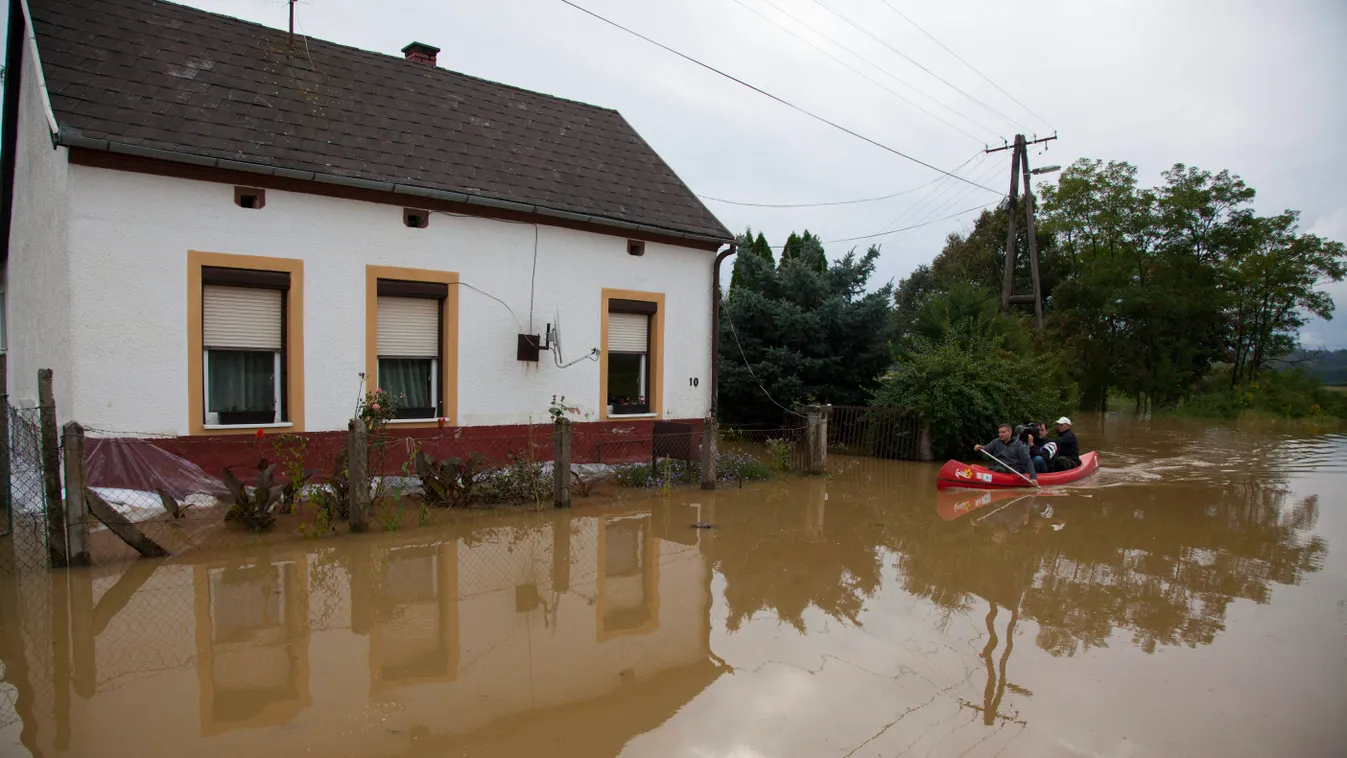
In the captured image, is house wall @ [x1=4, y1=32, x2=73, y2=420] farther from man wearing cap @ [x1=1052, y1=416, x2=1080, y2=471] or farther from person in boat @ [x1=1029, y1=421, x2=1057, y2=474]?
man wearing cap @ [x1=1052, y1=416, x2=1080, y2=471]

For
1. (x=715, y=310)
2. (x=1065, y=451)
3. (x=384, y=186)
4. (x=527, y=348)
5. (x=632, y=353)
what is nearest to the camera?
(x=384, y=186)

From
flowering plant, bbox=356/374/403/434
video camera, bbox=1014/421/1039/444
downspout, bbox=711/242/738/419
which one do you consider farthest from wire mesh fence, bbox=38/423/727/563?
video camera, bbox=1014/421/1039/444

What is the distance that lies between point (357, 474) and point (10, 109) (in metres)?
7.82

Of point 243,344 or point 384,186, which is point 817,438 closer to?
point 384,186

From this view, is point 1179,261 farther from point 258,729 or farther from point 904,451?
point 258,729

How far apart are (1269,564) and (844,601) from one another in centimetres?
543

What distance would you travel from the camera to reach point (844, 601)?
7469mm

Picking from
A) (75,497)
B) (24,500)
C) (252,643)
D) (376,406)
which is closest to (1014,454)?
(376,406)

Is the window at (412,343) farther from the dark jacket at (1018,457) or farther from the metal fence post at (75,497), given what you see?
the dark jacket at (1018,457)

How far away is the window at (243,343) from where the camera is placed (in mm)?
9914

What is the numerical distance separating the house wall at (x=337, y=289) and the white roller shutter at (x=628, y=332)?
39cm

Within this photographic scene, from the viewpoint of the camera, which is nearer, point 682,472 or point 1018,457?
point 682,472

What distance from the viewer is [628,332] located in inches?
542

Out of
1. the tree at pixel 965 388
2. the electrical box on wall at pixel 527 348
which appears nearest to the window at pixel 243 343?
the electrical box on wall at pixel 527 348
